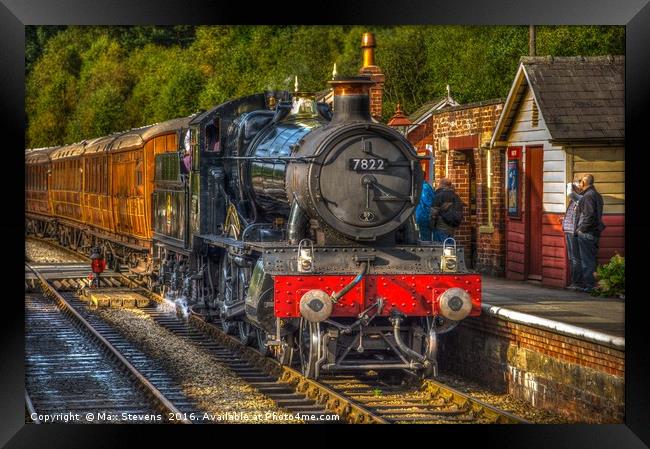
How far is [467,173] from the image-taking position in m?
19.3

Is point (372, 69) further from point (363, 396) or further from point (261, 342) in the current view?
point (363, 396)

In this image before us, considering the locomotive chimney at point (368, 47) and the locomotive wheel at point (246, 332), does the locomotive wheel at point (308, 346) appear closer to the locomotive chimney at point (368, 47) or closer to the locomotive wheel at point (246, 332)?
the locomotive wheel at point (246, 332)

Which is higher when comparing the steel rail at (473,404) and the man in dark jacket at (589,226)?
the man in dark jacket at (589,226)

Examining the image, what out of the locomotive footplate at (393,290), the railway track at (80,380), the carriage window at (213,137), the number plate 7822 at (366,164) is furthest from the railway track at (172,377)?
the carriage window at (213,137)

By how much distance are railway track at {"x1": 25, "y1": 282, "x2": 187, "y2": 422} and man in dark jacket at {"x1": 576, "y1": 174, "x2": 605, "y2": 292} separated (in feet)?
18.7

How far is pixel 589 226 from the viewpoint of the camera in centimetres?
1455

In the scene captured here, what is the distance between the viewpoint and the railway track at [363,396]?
1059 cm

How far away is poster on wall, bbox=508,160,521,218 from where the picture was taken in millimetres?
16969

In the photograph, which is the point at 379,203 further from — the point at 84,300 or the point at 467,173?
the point at 84,300

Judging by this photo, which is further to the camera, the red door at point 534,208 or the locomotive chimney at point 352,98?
the red door at point 534,208

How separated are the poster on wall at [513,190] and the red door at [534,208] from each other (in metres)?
0.29

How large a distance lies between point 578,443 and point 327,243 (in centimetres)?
337
